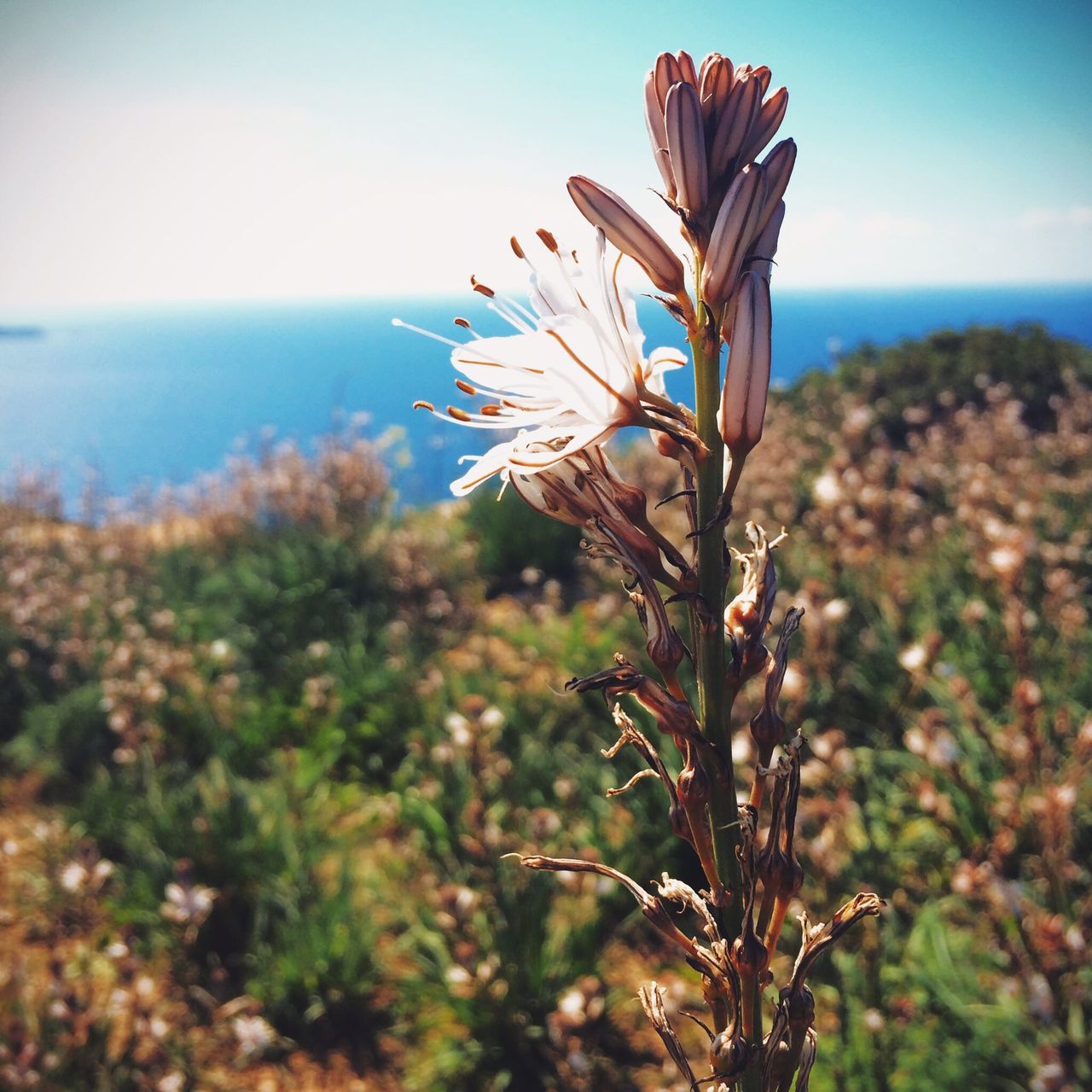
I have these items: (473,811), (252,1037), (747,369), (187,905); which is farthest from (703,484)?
(187,905)

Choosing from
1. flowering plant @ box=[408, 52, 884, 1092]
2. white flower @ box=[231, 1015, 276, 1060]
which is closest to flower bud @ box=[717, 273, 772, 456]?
flowering plant @ box=[408, 52, 884, 1092]

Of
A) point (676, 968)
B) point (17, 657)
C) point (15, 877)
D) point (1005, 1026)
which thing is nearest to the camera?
point (1005, 1026)

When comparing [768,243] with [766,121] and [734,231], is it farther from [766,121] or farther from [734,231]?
[766,121]

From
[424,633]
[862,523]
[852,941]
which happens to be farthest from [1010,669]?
[424,633]

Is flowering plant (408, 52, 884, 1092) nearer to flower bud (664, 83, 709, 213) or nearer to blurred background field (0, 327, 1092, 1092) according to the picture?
flower bud (664, 83, 709, 213)

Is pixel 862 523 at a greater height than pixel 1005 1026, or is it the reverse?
pixel 862 523

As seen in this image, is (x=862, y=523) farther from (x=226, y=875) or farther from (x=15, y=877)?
(x=15, y=877)

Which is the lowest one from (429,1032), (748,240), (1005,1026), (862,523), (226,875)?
(429,1032)
